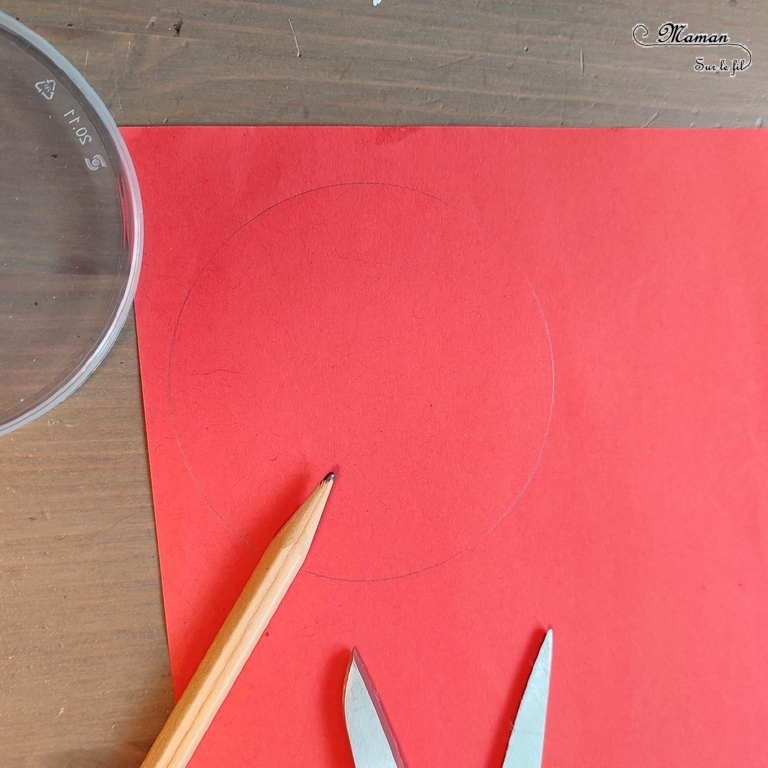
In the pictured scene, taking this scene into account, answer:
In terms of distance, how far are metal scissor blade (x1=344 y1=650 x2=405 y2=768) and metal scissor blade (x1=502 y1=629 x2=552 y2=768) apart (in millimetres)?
86

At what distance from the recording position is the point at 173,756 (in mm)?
444

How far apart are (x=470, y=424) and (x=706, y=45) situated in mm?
347

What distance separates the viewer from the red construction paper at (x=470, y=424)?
0.48m

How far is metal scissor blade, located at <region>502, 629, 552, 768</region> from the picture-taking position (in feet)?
1.57

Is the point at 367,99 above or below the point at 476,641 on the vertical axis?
above

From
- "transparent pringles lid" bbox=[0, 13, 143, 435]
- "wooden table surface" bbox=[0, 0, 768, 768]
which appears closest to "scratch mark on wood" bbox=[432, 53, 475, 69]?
"wooden table surface" bbox=[0, 0, 768, 768]

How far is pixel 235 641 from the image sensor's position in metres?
0.45

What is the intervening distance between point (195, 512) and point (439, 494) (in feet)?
0.60

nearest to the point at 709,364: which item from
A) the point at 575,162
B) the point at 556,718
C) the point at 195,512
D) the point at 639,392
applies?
the point at 639,392

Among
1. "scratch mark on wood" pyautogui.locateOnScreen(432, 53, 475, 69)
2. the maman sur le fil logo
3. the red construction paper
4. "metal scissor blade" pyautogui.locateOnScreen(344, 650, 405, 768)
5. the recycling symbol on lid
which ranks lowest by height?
"metal scissor blade" pyautogui.locateOnScreen(344, 650, 405, 768)

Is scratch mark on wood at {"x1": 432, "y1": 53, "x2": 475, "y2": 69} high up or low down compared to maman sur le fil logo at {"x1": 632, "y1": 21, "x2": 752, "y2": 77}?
down

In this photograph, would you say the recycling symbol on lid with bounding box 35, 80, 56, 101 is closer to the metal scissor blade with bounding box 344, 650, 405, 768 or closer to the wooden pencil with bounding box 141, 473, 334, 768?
the wooden pencil with bounding box 141, 473, 334, 768

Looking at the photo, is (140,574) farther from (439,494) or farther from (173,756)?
(439,494)

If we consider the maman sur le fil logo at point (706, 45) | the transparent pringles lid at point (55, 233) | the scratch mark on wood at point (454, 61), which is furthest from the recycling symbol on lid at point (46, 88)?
the maman sur le fil logo at point (706, 45)
